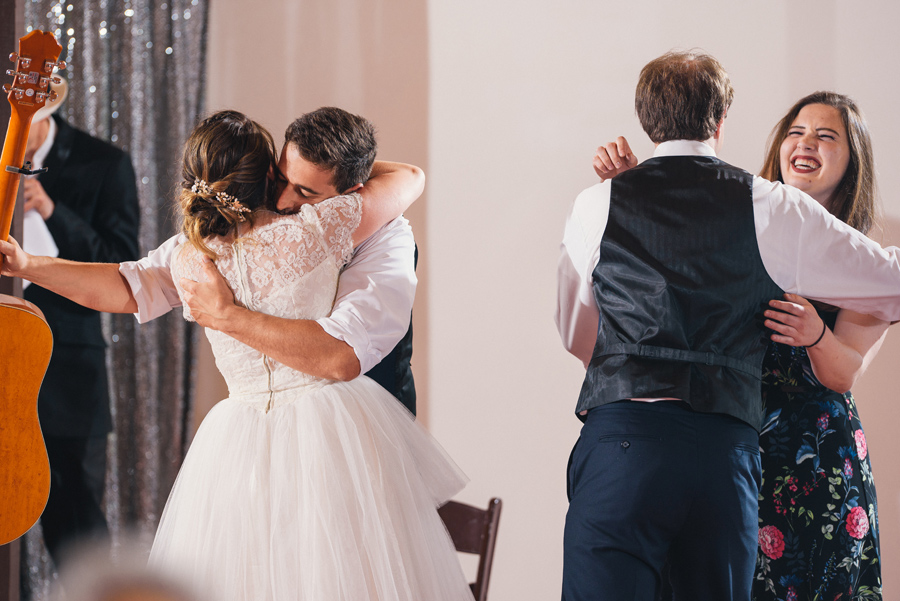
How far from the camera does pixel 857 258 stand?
150 centimetres

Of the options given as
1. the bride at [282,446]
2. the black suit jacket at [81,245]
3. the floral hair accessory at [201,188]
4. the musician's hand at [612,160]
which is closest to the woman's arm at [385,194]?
the bride at [282,446]

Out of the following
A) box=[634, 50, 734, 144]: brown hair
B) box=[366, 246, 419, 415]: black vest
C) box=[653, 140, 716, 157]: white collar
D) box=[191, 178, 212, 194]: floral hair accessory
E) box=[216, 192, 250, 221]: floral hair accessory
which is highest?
box=[634, 50, 734, 144]: brown hair

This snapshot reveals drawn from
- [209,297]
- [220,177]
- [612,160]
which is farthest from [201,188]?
[612,160]

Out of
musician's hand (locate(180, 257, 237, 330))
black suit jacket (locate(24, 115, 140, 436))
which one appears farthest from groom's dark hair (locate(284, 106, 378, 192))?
black suit jacket (locate(24, 115, 140, 436))

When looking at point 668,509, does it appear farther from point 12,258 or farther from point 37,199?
point 37,199

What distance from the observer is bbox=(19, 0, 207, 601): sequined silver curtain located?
108 inches

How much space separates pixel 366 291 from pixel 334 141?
0.95 ft

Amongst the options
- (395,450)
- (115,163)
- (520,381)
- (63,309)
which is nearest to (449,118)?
(520,381)

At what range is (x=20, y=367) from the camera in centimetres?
145

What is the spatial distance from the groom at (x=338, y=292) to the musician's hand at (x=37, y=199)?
1.18 meters

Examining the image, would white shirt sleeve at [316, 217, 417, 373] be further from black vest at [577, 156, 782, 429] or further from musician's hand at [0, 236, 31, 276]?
musician's hand at [0, 236, 31, 276]

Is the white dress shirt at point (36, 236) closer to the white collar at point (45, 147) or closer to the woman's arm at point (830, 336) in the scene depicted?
the white collar at point (45, 147)

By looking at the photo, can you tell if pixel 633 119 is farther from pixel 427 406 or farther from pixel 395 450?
pixel 395 450

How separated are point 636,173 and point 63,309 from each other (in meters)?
1.97
